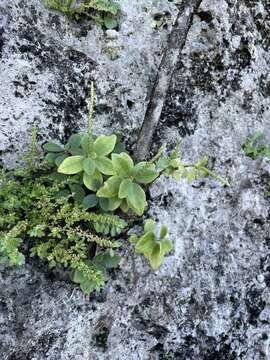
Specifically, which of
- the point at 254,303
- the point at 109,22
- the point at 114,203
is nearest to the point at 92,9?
the point at 109,22

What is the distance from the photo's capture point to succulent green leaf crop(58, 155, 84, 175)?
8.26ft

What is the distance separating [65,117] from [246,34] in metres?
1.58

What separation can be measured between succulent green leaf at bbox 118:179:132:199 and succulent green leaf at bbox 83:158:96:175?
178mm

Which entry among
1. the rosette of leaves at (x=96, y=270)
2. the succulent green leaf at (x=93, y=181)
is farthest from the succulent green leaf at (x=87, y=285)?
the succulent green leaf at (x=93, y=181)

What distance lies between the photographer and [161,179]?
309 cm

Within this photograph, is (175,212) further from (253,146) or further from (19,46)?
(19,46)

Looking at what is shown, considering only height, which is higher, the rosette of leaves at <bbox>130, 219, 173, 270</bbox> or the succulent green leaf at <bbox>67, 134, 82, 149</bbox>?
the succulent green leaf at <bbox>67, 134, 82, 149</bbox>

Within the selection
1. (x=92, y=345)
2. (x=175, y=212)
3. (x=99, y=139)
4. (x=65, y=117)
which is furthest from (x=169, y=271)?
(x=65, y=117)

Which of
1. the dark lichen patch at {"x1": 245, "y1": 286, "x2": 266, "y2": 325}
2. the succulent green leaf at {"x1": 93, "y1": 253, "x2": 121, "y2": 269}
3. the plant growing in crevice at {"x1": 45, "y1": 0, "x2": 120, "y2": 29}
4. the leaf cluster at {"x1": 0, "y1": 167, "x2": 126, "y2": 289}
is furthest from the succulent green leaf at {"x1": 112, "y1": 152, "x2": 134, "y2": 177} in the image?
the dark lichen patch at {"x1": 245, "y1": 286, "x2": 266, "y2": 325}

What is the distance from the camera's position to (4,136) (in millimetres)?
2770

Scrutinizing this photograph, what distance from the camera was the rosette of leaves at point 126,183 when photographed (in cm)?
256

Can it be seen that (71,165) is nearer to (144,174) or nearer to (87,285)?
(144,174)

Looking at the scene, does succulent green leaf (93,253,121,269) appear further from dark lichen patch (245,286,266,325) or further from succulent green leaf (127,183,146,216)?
dark lichen patch (245,286,266,325)

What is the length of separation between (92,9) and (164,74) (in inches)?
26.5
